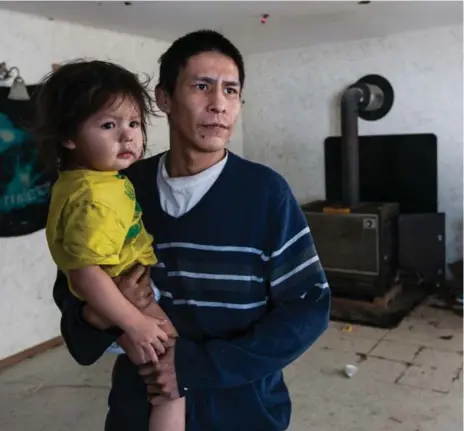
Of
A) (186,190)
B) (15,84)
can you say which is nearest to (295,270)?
(186,190)

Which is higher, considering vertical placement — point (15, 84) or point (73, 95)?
point (15, 84)

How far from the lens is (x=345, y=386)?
2822mm

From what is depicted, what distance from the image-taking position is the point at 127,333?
106cm

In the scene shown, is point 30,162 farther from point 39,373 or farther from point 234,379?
point 234,379

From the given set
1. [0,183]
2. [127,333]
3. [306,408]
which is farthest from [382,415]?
[0,183]

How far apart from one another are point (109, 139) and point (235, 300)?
1.31 feet

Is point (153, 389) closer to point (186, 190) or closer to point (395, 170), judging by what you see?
point (186, 190)

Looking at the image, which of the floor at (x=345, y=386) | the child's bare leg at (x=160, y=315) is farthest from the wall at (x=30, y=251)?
the child's bare leg at (x=160, y=315)

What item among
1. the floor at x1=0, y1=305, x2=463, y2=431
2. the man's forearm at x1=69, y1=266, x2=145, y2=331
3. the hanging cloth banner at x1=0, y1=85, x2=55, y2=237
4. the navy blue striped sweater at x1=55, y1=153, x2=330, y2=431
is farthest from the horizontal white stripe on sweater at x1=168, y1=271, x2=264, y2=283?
the hanging cloth banner at x1=0, y1=85, x2=55, y2=237

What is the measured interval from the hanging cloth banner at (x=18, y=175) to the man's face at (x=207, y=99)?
2.13 meters

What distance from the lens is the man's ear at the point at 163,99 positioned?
1176 millimetres

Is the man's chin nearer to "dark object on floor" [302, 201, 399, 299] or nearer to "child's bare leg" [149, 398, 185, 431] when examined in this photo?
"child's bare leg" [149, 398, 185, 431]

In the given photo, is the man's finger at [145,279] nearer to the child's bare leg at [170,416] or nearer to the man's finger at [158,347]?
the man's finger at [158,347]

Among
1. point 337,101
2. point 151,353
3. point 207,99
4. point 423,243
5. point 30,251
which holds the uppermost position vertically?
point 337,101
